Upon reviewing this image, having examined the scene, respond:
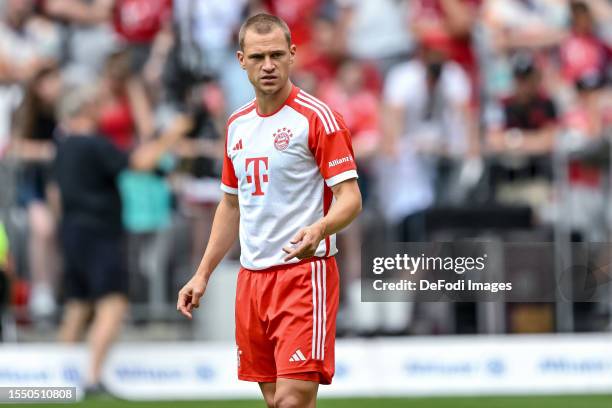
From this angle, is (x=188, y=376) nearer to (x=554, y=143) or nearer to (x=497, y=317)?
(x=497, y=317)

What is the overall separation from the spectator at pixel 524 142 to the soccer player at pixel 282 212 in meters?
6.87

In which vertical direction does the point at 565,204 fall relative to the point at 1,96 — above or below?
below

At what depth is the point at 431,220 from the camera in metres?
12.4

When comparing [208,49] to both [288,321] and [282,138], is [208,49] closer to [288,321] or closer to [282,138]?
[282,138]

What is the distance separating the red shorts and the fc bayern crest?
56cm

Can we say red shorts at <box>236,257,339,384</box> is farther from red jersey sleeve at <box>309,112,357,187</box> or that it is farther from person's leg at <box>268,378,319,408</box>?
red jersey sleeve at <box>309,112,357,187</box>

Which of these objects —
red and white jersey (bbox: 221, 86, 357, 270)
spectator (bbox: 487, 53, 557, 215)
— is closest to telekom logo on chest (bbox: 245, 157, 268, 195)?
red and white jersey (bbox: 221, 86, 357, 270)

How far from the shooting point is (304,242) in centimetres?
570

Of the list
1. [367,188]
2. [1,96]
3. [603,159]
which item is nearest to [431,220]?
[367,188]

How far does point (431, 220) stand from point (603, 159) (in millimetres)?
1875

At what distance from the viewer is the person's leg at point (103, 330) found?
1138cm

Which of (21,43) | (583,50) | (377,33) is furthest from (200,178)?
(583,50)

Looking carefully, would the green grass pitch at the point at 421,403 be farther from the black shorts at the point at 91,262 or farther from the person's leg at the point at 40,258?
the person's leg at the point at 40,258

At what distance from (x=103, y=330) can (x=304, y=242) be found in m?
6.03
